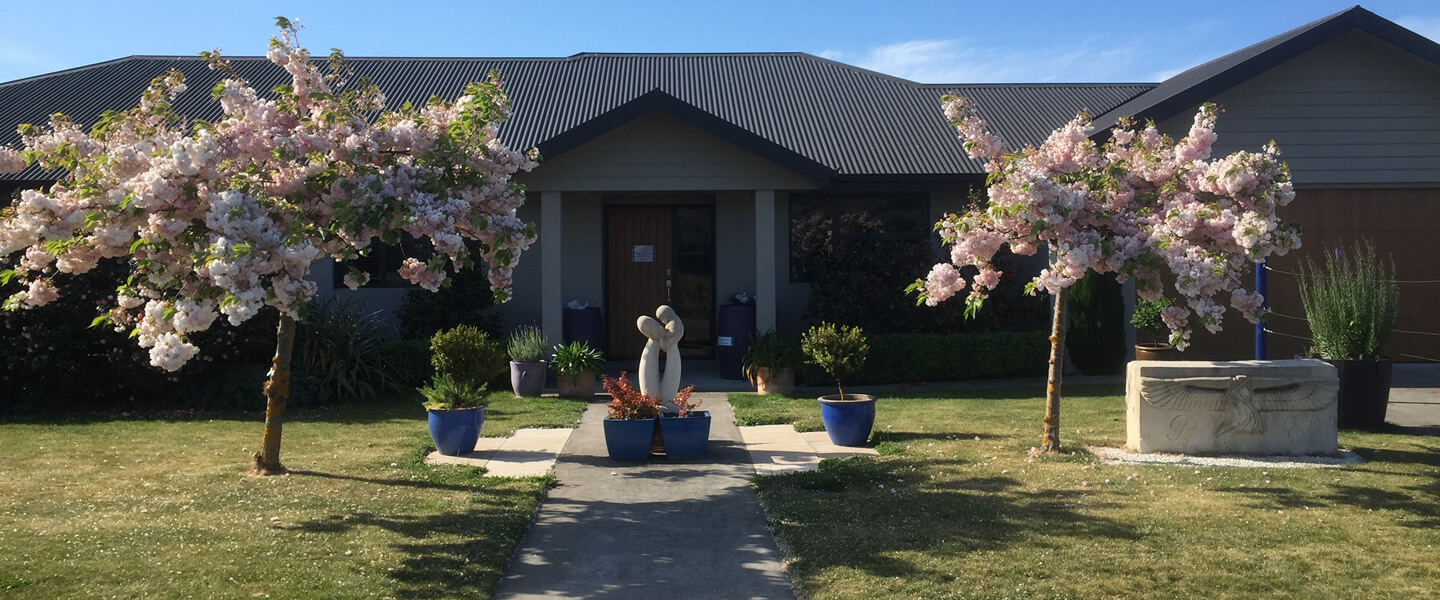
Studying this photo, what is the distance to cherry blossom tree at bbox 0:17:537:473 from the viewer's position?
566 cm

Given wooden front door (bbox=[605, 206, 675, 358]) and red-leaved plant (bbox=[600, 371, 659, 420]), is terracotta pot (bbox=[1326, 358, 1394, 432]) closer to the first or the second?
red-leaved plant (bbox=[600, 371, 659, 420])

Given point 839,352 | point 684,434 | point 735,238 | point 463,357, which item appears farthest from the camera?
point 735,238

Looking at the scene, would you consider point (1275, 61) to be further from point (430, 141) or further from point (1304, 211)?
point (430, 141)

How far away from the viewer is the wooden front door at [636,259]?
15070 mm

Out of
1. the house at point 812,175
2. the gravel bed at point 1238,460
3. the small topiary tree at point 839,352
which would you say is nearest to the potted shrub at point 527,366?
the house at point 812,175

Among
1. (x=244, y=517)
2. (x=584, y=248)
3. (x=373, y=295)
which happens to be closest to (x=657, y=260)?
(x=584, y=248)

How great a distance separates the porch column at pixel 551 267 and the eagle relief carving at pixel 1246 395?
7318 millimetres

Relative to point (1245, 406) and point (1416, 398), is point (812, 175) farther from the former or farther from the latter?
point (1416, 398)

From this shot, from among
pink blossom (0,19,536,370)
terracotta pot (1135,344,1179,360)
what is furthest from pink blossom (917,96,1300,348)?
terracotta pot (1135,344,1179,360)

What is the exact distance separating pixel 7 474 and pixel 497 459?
3511 millimetres

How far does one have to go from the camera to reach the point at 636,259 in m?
15.1

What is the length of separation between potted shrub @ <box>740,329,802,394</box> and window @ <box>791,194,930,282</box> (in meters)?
1.93

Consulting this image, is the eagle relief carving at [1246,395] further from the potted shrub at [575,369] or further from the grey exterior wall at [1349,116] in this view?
the grey exterior wall at [1349,116]

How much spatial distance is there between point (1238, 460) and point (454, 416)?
6038mm
